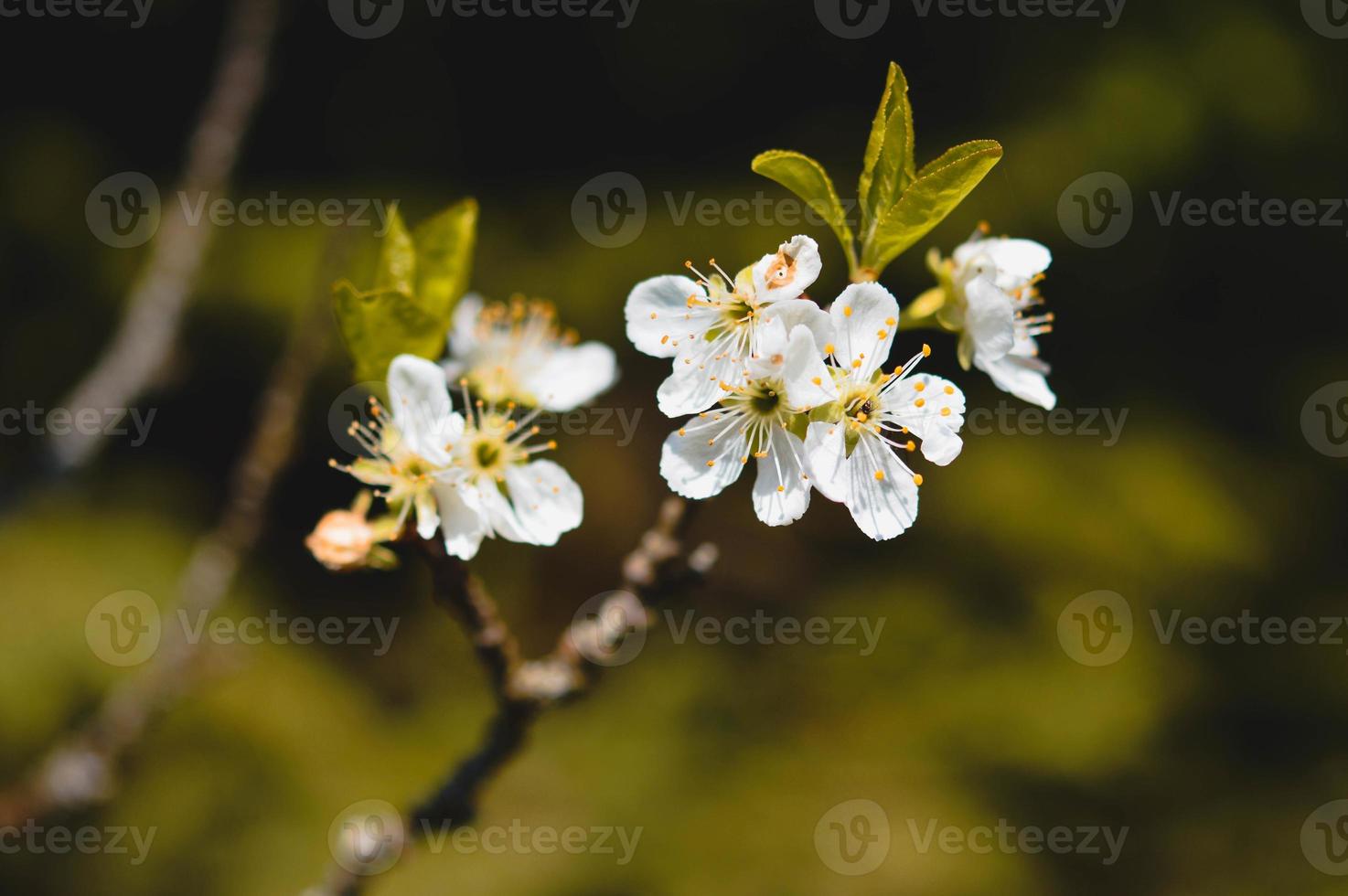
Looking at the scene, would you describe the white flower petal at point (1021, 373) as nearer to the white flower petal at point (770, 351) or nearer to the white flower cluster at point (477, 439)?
the white flower petal at point (770, 351)

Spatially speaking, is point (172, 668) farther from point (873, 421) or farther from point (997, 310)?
point (997, 310)

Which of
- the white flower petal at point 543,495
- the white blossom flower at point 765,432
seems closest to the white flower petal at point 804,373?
the white blossom flower at point 765,432

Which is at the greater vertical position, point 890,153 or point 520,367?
point 890,153

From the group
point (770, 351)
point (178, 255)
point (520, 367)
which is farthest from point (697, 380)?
point (178, 255)

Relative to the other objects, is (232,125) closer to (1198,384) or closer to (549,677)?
(549,677)

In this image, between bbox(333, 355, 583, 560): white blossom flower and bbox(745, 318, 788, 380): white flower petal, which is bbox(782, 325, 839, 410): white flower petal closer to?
bbox(745, 318, 788, 380): white flower petal

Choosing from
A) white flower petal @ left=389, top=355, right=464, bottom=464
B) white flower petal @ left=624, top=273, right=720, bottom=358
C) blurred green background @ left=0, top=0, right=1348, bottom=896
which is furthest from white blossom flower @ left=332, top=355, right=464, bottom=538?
blurred green background @ left=0, top=0, right=1348, bottom=896
